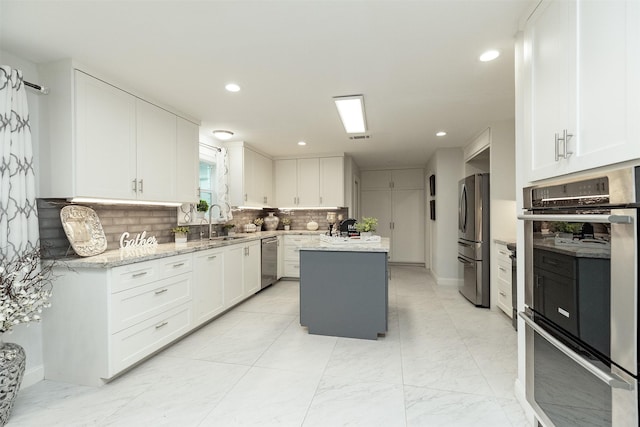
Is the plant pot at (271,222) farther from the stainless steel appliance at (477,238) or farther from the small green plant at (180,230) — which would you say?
the stainless steel appliance at (477,238)

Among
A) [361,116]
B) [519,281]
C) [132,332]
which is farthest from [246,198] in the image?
[519,281]

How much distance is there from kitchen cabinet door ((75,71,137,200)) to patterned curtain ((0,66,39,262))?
229 mm

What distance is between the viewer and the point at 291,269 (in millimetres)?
5434

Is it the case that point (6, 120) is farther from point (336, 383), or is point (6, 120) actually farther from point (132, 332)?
point (336, 383)

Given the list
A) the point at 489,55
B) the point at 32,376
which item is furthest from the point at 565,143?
the point at 32,376

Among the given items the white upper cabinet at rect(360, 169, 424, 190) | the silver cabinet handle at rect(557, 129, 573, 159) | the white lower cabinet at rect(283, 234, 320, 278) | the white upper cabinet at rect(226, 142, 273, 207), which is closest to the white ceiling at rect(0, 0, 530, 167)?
the silver cabinet handle at rect(557, 129, 573, 159)

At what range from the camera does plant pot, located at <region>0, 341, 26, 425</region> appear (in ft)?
5.49

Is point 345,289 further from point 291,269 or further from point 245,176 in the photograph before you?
point 245,176

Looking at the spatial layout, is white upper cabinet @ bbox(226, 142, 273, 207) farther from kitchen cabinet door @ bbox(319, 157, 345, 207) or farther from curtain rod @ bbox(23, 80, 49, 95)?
curtain rod @ bbox(23, 80, 49, 95)

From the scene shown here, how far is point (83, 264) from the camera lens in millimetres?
2064

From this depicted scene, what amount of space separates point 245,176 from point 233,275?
1.75 meters

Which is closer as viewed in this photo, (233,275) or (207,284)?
(207,284)

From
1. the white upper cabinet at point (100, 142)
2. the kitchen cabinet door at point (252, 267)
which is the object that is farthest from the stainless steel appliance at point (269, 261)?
the white upper cabinet at point (100, 142)

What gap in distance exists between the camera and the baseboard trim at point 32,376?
2.08 metres
